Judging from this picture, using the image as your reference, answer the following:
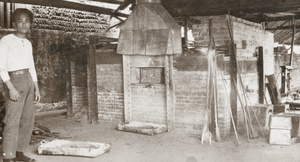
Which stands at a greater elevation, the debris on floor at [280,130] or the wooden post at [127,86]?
the wooden post at [127,86]

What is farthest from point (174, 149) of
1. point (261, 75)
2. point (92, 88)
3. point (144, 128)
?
point (261, 75)

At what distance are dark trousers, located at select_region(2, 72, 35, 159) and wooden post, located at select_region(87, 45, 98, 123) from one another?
3422 mm

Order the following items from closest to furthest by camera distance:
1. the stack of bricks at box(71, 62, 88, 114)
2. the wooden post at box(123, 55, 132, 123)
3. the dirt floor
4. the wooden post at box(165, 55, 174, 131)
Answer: the dirt floor, the wooden post at box(165, 55, 174, 131), the wooden post at box(123, 55, 132, 123), the stack of bricks at box(71, 62, 88, 114)

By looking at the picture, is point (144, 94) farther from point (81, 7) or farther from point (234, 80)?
point (81, 7)

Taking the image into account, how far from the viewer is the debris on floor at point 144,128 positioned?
635cm

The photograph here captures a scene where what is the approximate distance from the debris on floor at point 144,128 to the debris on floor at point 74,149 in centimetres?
136

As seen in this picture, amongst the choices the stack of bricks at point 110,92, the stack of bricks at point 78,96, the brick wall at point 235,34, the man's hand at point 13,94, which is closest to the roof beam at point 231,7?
the brick wall at point 235,34

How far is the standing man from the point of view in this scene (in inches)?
162

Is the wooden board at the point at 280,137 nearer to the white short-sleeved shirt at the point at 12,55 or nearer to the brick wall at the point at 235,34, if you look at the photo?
the brick wall at the point at 235,34

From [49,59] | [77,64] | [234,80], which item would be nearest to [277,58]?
[234,80]

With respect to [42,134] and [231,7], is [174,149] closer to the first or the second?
[42,134]

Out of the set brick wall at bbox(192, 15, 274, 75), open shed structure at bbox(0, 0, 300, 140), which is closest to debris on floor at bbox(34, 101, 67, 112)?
open shed structure at bbox(0, 0, 300, 140)

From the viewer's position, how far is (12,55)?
416 centimetres

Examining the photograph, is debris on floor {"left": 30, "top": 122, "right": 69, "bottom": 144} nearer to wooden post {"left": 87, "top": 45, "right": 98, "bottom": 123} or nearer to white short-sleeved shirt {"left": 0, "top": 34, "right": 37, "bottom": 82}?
wooden post {"left": 87, "top": 45, "right": 98, "bottom": 123}
